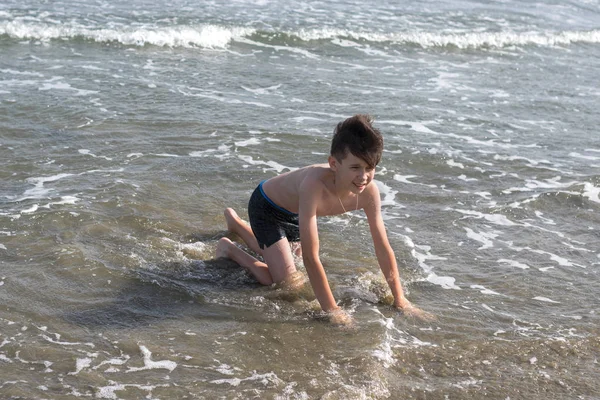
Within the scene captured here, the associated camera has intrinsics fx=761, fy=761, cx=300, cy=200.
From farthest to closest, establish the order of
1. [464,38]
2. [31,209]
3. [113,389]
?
[464,38] < [31,209] < [113,389]

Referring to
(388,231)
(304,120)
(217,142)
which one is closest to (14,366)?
(388,231)

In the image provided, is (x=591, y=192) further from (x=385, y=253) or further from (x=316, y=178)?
(x=316, y=178)

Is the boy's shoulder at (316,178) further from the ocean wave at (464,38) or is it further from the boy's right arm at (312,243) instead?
the ocean wave at (464,38)

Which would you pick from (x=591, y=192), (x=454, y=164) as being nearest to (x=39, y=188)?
(x=454, y=164)

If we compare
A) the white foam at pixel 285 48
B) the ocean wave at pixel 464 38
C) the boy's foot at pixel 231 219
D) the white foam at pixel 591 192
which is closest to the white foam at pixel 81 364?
the boy's foot at pixel 231 219

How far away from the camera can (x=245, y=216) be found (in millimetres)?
7059

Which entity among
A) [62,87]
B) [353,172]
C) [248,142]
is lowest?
[248,142]

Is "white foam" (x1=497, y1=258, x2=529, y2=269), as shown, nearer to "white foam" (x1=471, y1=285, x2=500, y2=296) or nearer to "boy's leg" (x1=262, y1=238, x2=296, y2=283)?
"white foam" (x1=471, y1=285, x2=500, y2=296)

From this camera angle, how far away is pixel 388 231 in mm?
6922

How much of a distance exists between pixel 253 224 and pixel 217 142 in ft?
10.4

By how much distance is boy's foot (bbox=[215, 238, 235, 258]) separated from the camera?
6.02 metres

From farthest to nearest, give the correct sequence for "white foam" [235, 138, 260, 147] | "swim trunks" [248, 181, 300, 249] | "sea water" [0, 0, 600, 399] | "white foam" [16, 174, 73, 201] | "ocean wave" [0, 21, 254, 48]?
"ocean wave" [0, 21, 254, 48] < "white foam" [235, 138, 260, 147] < "white foam" [16, 174, 73, 201] < "swim trunks" [248, 181, 300, 249] < "sea water" [0, 0, 600, 399]

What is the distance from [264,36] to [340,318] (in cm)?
1125

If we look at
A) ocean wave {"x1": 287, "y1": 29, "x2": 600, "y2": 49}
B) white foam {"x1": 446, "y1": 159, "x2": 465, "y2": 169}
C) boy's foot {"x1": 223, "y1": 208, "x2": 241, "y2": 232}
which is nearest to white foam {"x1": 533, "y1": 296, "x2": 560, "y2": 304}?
boy's foot {"x1": 223, "y1": 208, "x2": 241, "y2": 232}
